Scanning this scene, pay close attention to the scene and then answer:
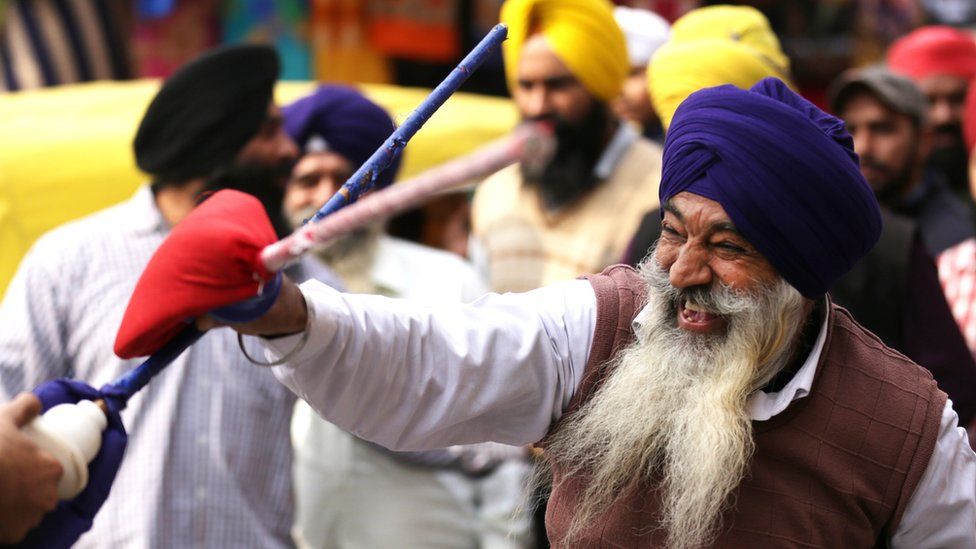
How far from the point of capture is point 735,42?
15.9 ft

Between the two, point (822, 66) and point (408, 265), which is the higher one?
point (408, 265)

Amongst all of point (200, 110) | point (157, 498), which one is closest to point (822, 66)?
point (200, 110)

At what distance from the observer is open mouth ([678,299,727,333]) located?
275cm

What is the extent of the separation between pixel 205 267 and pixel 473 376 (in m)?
0.61

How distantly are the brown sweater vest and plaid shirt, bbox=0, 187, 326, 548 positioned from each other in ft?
3.60

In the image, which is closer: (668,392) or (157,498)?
(668,392)

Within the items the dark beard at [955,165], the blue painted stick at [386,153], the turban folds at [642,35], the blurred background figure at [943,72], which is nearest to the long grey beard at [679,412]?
the blue painted stick at [386,153]

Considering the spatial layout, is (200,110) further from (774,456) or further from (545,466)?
(774,456)

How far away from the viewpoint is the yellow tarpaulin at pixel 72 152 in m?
5.10

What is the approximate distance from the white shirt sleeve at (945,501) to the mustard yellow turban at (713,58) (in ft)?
5.23

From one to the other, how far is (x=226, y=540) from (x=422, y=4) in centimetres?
519

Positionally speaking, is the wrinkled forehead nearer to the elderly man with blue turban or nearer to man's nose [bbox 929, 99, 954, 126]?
the elderly man with blue turban

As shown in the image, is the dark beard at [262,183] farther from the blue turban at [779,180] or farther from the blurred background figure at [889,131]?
the blurred background figure at [889,131]

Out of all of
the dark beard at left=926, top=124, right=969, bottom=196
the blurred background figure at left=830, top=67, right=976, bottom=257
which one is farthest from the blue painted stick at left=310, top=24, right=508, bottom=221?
the dark beard at left=926, top=124, right=969, bottom=196
